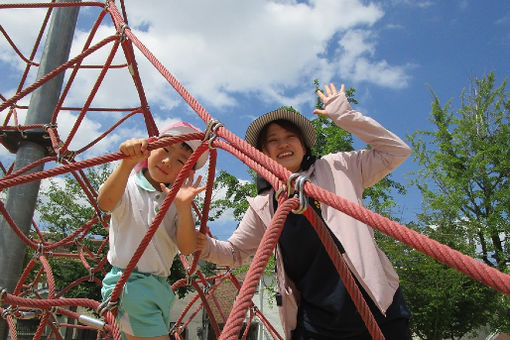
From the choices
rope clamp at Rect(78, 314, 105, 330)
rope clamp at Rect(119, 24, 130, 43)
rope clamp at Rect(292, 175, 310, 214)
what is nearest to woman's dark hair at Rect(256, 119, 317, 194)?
rope clamp at Rect(292, 175, 310, 214)

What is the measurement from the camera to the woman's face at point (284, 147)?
1.33 metres

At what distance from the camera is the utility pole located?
7.18 ft

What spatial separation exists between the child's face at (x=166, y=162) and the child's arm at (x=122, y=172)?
6.3 inches

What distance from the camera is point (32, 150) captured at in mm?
2320

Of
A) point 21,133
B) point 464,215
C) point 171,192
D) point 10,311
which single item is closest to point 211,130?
point 171,192

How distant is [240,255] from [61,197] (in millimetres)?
11370

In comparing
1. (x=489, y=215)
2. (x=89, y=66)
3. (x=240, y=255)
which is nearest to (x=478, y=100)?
(x=489, y=215)

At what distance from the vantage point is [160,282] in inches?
54.2

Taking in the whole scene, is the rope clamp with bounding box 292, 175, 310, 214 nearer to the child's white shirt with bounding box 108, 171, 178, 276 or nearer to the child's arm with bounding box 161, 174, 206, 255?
the child's arm with bounding box 161, 174, 206, 255

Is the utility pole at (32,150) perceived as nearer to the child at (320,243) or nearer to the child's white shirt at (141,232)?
the child's white shirt at (141,232)

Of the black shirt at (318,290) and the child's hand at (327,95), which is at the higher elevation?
the child's hand at (327,95)

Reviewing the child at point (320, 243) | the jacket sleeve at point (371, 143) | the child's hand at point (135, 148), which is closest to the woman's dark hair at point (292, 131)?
the child at point (320, 243)

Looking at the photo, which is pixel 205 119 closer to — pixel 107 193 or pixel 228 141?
pixel 228 141

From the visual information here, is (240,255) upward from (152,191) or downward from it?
downward
